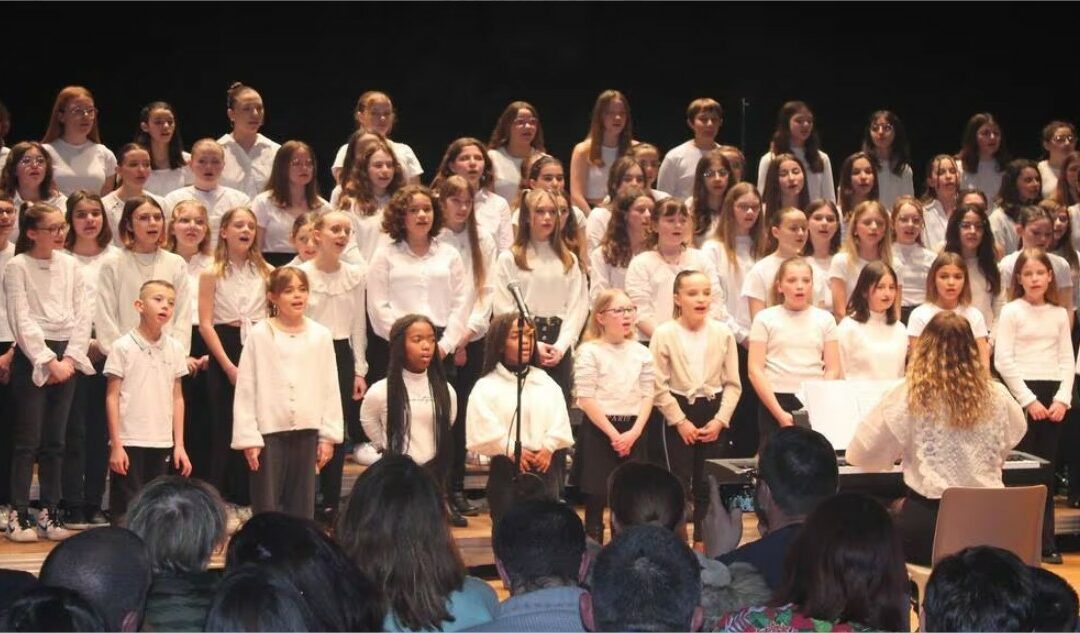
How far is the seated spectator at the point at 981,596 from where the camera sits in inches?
103

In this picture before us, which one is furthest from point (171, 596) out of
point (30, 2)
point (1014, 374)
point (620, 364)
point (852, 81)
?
point (852, 81)

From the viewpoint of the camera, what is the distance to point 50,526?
5.72 m

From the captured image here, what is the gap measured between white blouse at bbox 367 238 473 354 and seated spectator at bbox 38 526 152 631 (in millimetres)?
3593

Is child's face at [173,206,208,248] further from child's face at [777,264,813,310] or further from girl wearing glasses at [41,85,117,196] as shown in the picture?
child's face at [777,264,813,310]

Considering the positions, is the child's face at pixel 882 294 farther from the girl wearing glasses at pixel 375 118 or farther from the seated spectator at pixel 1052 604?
the seated spectator at pixel 1052 604

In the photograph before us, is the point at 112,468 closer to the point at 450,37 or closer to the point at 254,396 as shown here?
the point at 254,396

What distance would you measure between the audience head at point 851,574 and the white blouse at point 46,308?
3.56 m

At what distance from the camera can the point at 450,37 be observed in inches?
348

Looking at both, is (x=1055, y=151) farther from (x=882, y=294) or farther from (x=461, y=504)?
(x=461, y=504)

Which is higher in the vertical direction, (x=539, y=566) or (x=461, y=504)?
(x=539, y=566)

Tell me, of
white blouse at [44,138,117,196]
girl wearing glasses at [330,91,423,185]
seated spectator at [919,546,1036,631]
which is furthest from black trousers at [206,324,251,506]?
seated spectator at [919,546,1036,631]

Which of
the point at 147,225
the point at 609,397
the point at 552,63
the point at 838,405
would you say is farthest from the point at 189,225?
the point at 552,63

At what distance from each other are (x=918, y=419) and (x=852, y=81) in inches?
188

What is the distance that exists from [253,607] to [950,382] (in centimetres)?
323
